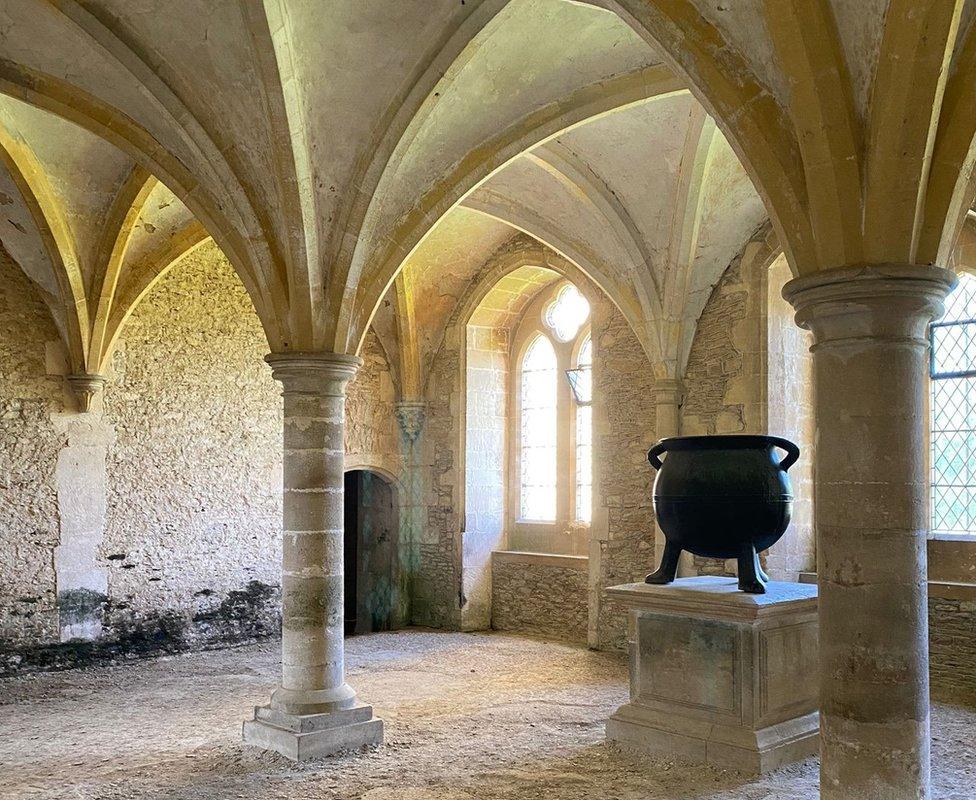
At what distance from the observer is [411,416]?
1097 cm

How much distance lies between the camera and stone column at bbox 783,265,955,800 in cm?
315

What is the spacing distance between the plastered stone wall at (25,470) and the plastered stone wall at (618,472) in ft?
16.7

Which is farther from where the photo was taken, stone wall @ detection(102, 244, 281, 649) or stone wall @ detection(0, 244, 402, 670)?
stone wall @ detection(102, 244, 281, 649)

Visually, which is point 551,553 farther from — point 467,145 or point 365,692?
point 467,145

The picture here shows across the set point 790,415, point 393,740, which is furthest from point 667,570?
point 790,415

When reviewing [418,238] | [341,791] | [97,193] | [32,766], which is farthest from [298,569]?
[97,193]

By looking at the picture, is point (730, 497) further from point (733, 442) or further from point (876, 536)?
point (876, 536)

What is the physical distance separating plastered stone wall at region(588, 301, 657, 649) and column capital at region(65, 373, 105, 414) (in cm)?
476

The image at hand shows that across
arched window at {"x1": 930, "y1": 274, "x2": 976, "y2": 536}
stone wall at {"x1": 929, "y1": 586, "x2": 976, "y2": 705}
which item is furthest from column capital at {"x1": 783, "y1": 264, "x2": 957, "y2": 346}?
arched window at {"x1": 930, "y1": 274, "x2": 976, "y2": 536}

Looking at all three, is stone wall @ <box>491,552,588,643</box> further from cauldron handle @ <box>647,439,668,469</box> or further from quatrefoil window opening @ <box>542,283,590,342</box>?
cauldron handle @ <box>647,439,668,469</box>

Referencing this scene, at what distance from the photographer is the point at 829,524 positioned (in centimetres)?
328

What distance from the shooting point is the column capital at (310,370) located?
5.70 meters

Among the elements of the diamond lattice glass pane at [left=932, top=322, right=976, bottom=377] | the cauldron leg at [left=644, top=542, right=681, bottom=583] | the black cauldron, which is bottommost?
the cauldron leg at [left=644, top=542, right=681, bottom=583]

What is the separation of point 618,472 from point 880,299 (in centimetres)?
589
